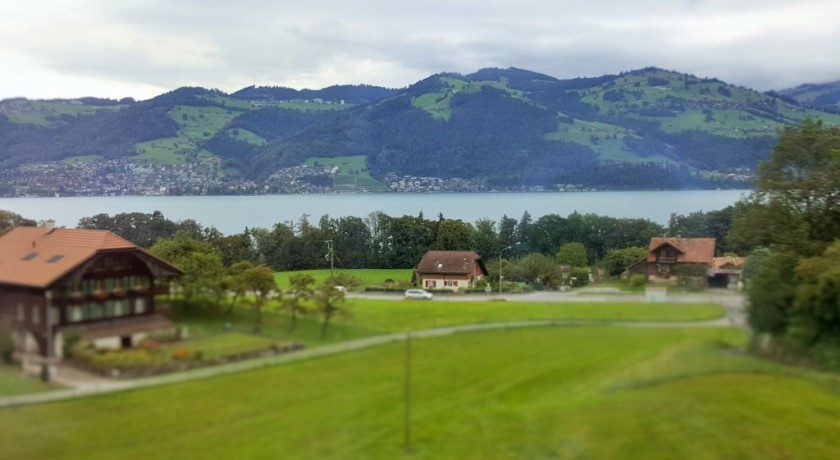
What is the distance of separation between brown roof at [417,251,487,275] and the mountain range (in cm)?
325

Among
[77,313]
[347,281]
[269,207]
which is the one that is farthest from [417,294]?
[77,313]

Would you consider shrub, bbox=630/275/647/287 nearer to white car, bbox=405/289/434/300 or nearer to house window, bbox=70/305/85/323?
white car, bbox=405/289/434/300

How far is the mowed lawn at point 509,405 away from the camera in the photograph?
507 centimetres

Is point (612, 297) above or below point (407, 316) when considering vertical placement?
above

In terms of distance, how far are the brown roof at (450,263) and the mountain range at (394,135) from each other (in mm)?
3251

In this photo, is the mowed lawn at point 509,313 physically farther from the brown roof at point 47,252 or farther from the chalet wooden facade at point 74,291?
the brown roof at point 47,252

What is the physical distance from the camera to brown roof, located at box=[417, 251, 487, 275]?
915cm

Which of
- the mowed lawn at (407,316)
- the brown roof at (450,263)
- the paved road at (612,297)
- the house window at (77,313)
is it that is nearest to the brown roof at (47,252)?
the house window at (77,313)

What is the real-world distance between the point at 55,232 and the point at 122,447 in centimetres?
177

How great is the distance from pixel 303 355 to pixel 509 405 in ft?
5.95

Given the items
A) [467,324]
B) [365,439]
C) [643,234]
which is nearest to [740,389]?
[467,324]

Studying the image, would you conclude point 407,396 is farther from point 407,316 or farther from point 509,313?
point 509,313

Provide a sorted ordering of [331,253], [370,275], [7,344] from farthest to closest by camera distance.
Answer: [370,275], [331,253], [7,344]

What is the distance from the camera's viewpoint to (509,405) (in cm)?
564
